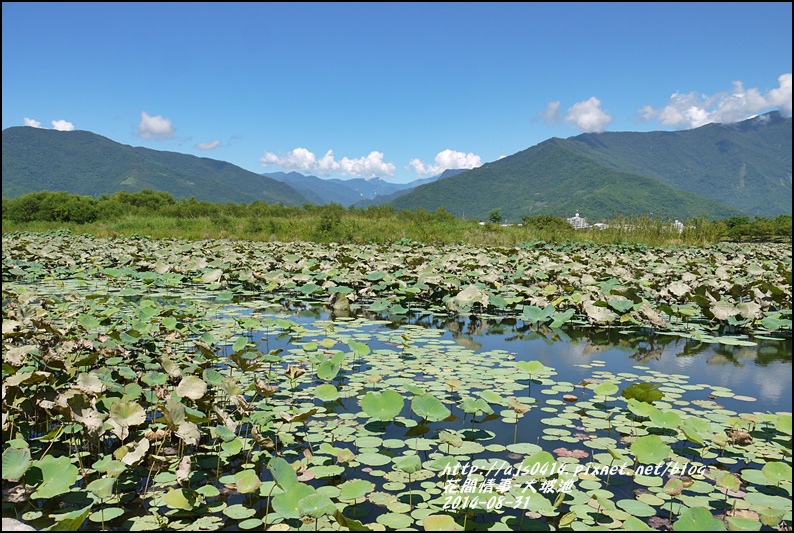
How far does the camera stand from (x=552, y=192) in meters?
116

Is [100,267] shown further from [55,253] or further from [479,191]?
[479,191]

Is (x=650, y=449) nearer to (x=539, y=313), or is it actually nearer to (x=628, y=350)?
(x=628, y=350)

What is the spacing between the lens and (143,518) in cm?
185

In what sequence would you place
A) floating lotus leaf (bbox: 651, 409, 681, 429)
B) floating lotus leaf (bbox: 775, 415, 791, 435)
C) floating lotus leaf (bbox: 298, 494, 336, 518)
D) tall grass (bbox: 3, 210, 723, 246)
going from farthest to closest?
tall grass (bbox: 3, 210, 723, 246) < floating lotus leaf (bbox: 651, 409, 681, 429) < floating lotus leaf (bbox: 775, 415, 791, 435) < floating lotus leaf (bbox: 298, 494, 336, 518)

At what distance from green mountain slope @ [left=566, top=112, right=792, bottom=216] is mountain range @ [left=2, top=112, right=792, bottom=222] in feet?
1.21

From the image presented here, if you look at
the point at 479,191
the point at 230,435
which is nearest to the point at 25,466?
the point at 230,435

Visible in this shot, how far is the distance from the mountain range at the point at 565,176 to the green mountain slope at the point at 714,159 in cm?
37

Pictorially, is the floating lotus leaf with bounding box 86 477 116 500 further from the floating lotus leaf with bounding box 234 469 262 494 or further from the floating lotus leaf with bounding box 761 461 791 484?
the floating lotus leaf with bounding box 761 461 791 484

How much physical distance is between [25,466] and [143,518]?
19.8 inches

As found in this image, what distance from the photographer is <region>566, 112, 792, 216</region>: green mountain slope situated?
14775 cm

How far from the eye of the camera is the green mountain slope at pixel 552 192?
3465 inches

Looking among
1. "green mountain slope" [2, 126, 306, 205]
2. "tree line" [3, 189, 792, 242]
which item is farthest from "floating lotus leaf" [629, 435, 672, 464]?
"green mountain slope" [2, 126, 306, 205]

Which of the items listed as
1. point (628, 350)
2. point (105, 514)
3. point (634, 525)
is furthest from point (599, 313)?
point (105, 514)

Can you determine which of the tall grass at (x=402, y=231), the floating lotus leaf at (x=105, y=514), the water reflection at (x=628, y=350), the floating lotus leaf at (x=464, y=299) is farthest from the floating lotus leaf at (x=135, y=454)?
the tall grass at (x=402, y=231)
